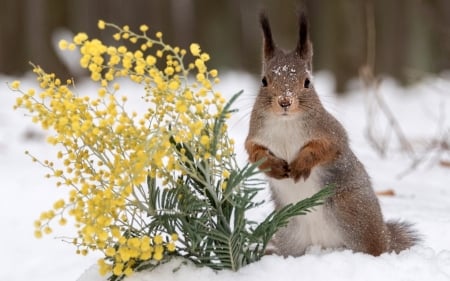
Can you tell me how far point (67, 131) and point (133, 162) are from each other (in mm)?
248

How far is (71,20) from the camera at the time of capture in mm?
18484

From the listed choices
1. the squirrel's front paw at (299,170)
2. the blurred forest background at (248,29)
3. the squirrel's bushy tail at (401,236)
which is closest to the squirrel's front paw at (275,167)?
the squirrel's front paw at (299,170)

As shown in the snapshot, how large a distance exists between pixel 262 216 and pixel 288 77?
3.04 feet

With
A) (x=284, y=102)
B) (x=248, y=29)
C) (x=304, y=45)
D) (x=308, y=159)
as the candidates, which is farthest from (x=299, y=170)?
(x=248, y=29)

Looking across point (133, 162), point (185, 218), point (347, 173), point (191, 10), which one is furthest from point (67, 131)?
point (191, 10)

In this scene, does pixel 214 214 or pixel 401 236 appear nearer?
pixel 214 214

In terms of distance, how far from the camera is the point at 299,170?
3.31 metres

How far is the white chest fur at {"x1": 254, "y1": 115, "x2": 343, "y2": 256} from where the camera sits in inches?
135

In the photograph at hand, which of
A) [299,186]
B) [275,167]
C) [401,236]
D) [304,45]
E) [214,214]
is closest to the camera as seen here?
[214,214]

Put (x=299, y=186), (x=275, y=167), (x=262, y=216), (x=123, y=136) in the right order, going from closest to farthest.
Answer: (x=123, y=136), (x=275, y=167), (x=299, y=186), (x=262, y=216)

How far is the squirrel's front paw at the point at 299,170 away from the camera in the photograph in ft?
10.9

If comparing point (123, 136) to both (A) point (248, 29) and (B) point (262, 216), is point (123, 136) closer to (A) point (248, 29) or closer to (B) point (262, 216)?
(B) point (262, 216)

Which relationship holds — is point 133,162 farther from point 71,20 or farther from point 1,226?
point 71,20

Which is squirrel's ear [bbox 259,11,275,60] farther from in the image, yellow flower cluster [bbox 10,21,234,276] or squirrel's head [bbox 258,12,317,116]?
yellow flower cluster [bbox 10,21,234,276]
